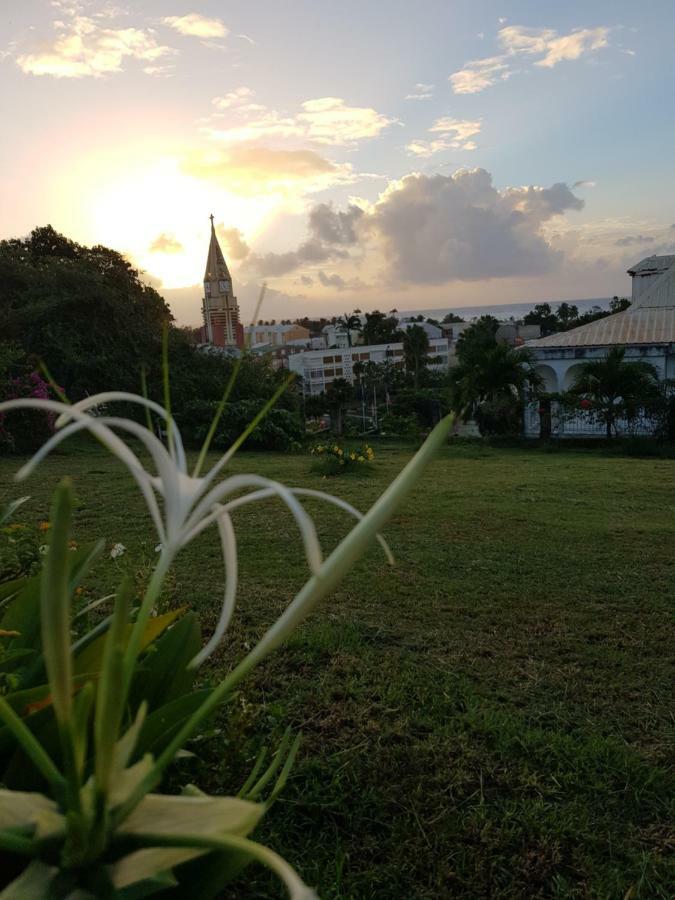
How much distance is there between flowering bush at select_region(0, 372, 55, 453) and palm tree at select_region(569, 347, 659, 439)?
8.12m

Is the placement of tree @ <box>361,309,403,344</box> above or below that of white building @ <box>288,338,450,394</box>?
above

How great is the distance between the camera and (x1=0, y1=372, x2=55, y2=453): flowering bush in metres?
7.88

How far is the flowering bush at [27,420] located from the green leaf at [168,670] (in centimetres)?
747

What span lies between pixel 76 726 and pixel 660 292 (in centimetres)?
1827

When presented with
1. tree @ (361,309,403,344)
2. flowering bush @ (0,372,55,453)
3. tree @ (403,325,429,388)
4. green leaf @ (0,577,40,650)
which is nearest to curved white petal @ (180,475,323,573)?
green leaf @ (0,577,40,650)

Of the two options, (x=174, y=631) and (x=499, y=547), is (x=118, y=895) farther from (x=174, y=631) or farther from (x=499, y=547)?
(x=499, y=547)

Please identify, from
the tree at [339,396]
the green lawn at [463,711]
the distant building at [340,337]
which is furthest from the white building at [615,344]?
the distant building at [340,337]

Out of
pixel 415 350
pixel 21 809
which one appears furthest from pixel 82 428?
pixel 415 350

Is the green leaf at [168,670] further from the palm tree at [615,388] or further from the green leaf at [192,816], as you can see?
the palm tree at [615,388]

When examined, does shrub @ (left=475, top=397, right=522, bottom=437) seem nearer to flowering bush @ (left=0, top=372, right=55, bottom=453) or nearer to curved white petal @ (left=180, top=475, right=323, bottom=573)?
flowering bush @ (left=0, top=372, right=55, bottom=453)

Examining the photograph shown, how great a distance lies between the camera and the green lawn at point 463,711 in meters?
1.33

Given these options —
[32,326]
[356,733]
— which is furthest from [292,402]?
[356,733]

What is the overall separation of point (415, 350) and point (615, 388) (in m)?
26.1

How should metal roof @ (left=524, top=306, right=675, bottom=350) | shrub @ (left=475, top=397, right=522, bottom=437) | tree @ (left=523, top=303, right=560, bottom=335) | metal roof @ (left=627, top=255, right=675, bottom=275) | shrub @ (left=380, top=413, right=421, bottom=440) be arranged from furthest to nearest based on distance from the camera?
tree @ (left=523, top=303, right=560, bottom=335), metal roof @ (left=627, top=255, right=675, bottom=275), metal roof @ (left=524, top=306, right=675, bottom=350), shrub @ (left=475, top=397, right=522, bottom=437), shrub @ (left=380, top=413, right=421, bottom=440)
